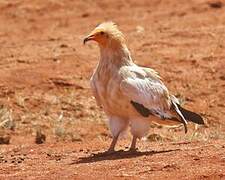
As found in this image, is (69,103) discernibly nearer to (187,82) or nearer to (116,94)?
(187,82)

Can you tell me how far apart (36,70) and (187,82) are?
9.16 ft

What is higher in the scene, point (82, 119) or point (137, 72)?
point (137, 72)

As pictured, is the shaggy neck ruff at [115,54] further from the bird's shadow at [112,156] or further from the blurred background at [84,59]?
the blurred background at [84,59]

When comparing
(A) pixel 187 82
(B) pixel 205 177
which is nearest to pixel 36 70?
(A) pixel 187 82

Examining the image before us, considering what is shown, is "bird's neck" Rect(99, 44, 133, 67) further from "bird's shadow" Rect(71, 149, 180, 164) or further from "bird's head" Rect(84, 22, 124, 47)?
"bird's shadow" Rect(71, 149, 180, 164)

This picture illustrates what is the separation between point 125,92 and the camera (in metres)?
10.6

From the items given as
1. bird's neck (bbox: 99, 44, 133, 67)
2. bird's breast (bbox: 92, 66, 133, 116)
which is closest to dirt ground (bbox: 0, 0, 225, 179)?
bird's breast (bbox: 92, 66, 133, 116)

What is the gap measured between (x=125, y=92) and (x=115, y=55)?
1.96 ft

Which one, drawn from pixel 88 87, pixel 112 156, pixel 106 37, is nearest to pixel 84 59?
pixel 88 87

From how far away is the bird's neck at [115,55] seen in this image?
10969 mm

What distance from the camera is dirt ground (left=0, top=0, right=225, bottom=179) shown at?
33.2 feet

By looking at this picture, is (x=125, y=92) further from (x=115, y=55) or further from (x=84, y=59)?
(x=84, y=59)

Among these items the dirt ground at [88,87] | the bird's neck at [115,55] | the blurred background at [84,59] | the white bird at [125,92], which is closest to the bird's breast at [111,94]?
the white bird at [125,92]

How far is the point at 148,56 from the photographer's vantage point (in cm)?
1856
